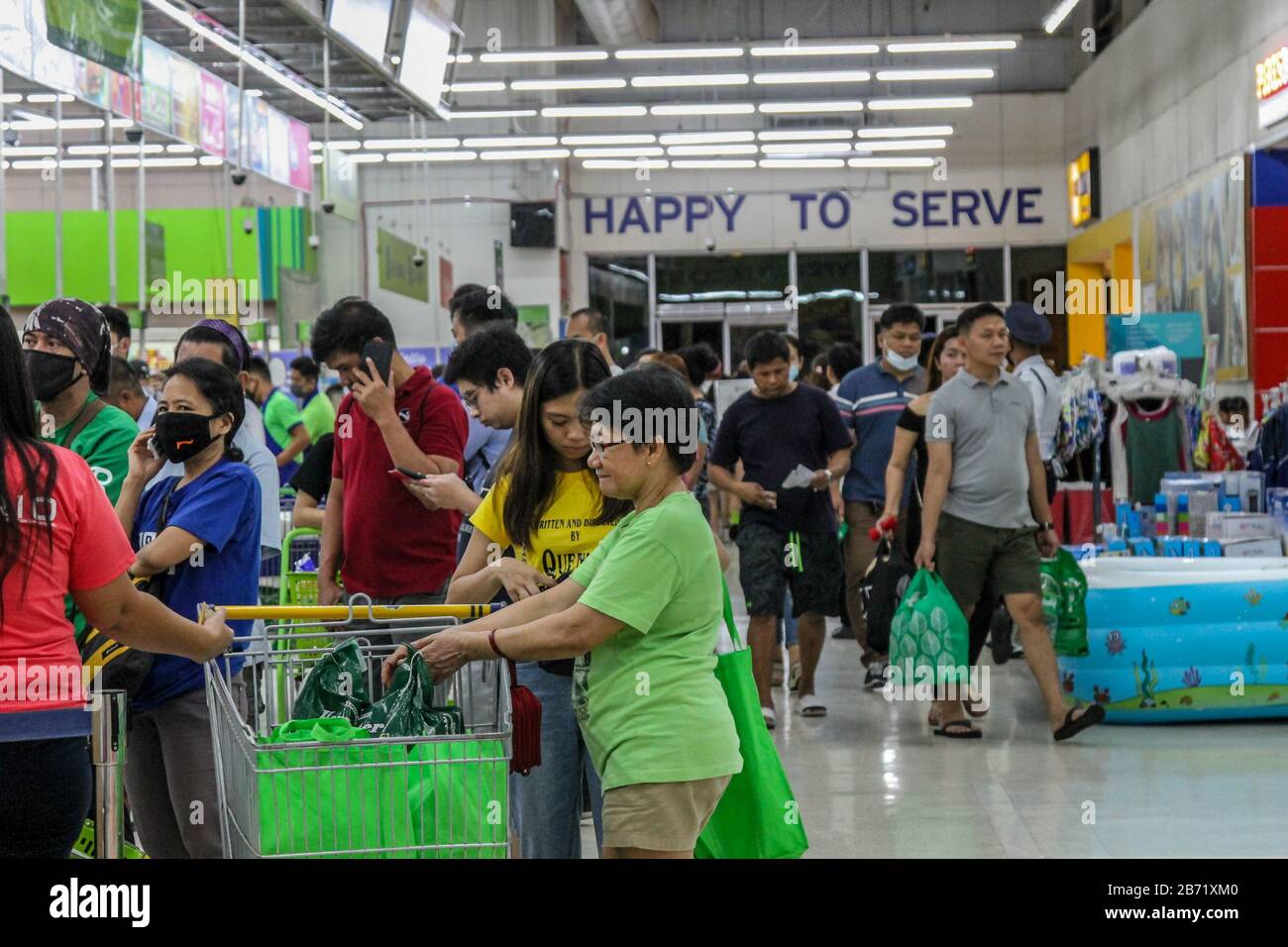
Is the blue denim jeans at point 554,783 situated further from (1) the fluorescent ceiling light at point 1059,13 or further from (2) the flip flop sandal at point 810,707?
(1) the fluorescent ceiling light at point 1059,13

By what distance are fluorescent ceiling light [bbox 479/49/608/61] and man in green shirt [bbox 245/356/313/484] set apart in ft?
18.6

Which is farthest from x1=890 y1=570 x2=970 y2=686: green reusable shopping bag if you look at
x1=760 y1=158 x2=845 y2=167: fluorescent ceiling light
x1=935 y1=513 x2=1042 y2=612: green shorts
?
x1=760 y1=158 x2=845 y2=167: fluorescent ceiling light

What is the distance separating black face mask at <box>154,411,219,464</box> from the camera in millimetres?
3314

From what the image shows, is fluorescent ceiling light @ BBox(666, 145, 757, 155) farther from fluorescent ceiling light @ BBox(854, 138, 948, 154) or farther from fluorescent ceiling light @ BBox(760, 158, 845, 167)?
fluorescent ceiling light @ BBox(854, 138, 948, 154)

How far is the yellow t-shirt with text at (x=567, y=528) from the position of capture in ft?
10.5

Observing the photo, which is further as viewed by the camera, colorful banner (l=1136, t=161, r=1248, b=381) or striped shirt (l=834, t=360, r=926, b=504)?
colorful banner (l=1136, t=161, r=1248, b=381)

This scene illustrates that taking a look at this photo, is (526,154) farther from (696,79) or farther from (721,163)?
(696,79)

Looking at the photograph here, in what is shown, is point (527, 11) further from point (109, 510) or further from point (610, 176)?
point (109, 510)

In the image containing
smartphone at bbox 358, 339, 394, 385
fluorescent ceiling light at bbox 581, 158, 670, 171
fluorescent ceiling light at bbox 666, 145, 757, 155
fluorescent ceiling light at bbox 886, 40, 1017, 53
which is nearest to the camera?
smartphone at bbox 358, 339, 394, 385

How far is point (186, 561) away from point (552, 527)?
764 millimetres

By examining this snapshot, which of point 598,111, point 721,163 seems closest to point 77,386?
point 598,111

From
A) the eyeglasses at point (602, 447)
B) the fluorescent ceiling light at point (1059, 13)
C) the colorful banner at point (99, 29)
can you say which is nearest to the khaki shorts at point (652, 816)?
the eyeglasses at point (602, 447)

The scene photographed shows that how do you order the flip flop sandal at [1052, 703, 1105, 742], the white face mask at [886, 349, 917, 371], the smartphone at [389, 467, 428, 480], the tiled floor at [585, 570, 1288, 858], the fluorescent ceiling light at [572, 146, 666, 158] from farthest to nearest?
1. the fluorescent ceiling light at [572, 146, 666, 158]
2. the white face mask at [886, 349, 917, 371]
3. the flip flop sandal at [1052, 703, 1105, 742]
4. the tiled floor at [585, 570, 1288, 858]
5. the smartphone at [389, 467, 428, 480]
